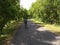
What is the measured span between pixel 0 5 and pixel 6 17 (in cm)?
272

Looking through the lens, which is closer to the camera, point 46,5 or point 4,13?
point 4,13

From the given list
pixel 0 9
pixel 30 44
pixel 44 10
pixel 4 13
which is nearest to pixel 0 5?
pixel 0 9

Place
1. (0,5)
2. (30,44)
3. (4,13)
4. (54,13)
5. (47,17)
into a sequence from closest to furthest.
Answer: (30,44)
(0,5)
(4,13)
(54,13)
(47,17)

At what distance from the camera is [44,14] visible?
52750 millimetres

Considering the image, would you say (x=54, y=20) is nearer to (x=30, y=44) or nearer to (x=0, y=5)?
(x=0, y=5)

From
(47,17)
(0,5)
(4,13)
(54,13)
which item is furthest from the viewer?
(47,17)

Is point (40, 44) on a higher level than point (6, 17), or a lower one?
lower

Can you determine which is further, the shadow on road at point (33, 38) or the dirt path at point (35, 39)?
the shadow on road at point (33, 38)

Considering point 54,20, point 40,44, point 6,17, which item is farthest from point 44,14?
point 40,44

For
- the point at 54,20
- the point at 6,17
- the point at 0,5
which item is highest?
the point at 0,5

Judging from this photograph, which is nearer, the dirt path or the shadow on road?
the dirt path

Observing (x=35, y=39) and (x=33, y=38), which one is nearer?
(x=35, y=39)

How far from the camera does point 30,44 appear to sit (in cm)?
1362

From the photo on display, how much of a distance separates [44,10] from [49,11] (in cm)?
234
